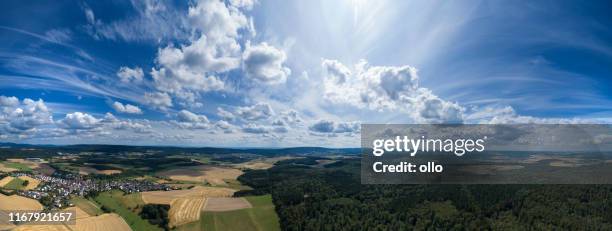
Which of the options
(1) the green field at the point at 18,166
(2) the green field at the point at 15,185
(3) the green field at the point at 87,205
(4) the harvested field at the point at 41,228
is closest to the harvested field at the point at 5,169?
(1) the green field at the point at 18,166

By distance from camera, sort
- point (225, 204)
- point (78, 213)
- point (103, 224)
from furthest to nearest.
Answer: point (225, 204) → point (78, 213) → point (103, 224)

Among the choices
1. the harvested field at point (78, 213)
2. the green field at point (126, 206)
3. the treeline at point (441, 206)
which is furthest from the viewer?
the treeline at point (441, 206)

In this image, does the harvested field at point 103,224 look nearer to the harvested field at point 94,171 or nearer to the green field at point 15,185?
the green field at point 15,185

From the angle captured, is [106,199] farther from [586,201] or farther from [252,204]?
[586,201]

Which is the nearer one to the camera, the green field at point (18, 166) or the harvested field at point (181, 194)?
the harvested field at point (181, 194)

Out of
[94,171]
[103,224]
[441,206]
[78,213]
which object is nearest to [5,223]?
[78,213]

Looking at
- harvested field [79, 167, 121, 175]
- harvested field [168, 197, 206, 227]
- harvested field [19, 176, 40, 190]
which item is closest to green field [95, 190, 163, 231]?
harvested field [168, 197, 206, 227]

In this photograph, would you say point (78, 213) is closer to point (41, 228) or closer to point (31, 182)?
point (41, 228)
